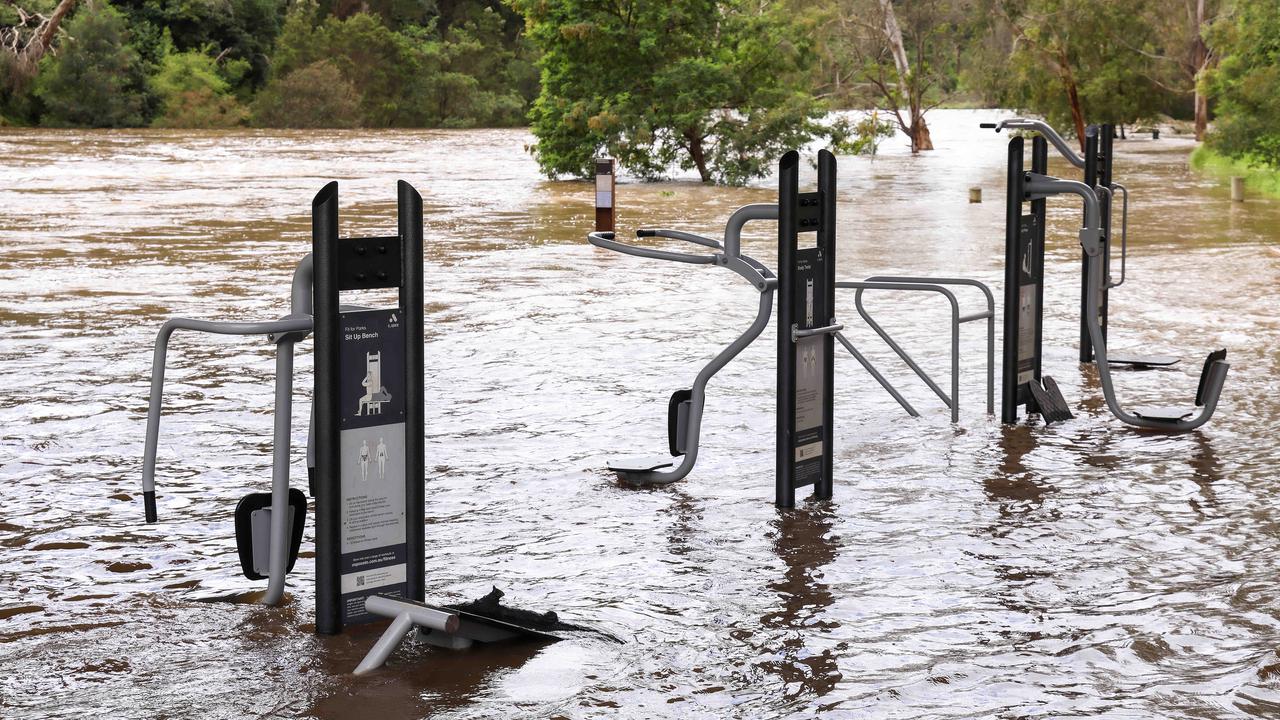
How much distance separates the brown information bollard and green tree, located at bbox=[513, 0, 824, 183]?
33.4 feet

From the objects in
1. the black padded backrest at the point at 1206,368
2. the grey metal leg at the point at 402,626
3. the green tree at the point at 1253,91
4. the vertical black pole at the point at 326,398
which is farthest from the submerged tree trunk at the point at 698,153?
the grey metal leg at the point at 402,626

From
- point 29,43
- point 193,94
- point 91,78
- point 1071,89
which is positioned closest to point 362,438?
point 1071,89

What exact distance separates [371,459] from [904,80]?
133 feet

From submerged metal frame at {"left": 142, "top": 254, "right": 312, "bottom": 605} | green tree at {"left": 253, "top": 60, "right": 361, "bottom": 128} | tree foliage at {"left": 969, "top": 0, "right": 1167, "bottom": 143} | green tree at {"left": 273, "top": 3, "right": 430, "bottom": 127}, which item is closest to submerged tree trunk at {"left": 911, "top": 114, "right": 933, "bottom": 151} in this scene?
tree foliage at {"left": 969, "top": 0, "right": 1167, "bottom": 143}

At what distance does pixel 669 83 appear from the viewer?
93.2 feet

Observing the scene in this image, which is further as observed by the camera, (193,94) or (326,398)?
(193,94)

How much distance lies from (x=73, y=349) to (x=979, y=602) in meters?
7.18

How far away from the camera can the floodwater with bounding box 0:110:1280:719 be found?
4.30 m

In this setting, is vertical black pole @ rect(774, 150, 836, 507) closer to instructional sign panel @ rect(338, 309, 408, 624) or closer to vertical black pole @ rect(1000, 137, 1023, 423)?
vertical black pole @ rect(1000, 137, 1023, 423)

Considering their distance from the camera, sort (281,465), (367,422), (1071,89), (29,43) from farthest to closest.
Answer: (29,43), (1071,89), (281,465), (367,422)

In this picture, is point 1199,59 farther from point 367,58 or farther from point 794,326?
point 367,58

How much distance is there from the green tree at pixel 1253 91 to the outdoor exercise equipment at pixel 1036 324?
21846 millimetres

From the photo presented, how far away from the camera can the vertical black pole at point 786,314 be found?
19.4ft

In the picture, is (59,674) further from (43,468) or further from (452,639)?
(43,468)
